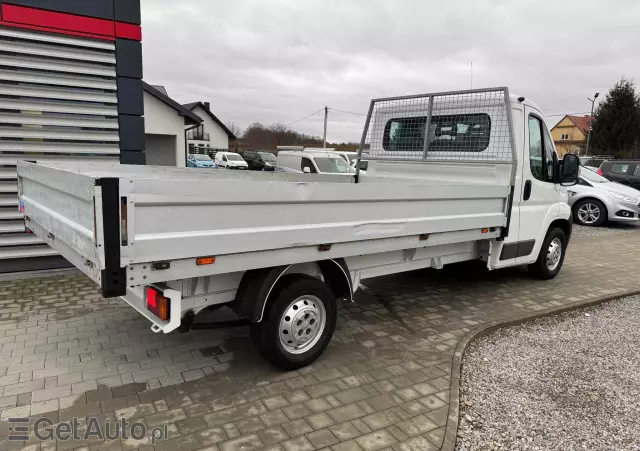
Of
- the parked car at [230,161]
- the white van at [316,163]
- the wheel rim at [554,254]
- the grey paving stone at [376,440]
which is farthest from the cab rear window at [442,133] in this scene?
the parked car at [230,161]

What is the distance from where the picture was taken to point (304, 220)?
127 inches

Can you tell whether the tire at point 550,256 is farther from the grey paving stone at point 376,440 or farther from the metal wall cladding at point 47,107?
the metal wall cladding at point 47,107

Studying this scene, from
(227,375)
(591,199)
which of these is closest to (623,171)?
(591,199)

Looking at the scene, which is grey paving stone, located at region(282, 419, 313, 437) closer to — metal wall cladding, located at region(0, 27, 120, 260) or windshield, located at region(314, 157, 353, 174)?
metal wall cladding, located at region(0, 27, 120, 260)

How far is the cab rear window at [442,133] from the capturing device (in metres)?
5.32

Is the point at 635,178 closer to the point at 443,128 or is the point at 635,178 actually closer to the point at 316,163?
the point at 316,163

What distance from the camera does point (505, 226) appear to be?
5.07 m

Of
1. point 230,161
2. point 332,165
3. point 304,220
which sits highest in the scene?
point 332,165

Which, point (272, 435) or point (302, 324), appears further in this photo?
point (302, 324)

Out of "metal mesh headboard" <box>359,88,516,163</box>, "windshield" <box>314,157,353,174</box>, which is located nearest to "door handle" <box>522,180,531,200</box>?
"metal mesh headboard" <box>359,88,516,163</box>

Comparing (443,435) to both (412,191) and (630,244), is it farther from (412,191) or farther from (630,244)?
(630,244)

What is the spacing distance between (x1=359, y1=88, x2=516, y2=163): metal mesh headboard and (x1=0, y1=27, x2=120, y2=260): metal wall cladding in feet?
12.0

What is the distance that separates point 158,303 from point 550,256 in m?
5.60

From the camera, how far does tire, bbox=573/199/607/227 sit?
12.3 meters
